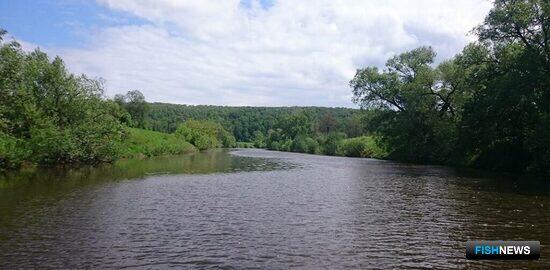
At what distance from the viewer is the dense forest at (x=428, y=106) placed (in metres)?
41.0

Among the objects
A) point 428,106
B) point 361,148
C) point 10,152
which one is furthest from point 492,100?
point 361,148

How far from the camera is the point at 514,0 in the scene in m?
42.4

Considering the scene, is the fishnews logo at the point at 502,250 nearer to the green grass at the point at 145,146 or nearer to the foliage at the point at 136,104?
the green grass at the point at 145,146

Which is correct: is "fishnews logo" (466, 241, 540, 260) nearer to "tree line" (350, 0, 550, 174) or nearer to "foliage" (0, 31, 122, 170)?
"tree line" (350, 0, 550, 174)

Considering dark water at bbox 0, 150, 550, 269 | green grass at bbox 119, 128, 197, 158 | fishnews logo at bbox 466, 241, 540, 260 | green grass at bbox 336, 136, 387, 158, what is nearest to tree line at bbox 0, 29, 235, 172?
green grass at bbox 119, 128, 197, 158

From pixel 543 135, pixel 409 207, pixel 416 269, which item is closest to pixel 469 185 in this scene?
pixel 543 135

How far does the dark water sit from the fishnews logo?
0.31 meters

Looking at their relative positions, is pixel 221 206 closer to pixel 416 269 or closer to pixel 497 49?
pixel 416 269

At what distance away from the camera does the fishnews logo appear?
12836 millimetres

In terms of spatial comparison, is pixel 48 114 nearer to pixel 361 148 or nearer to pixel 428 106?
pixel 428 106

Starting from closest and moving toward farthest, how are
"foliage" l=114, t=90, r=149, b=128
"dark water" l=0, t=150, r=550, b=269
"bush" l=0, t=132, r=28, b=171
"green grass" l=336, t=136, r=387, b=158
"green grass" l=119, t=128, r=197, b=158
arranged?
"dark water" l=0, t=150, r=550, b=269
"bush" l=0, t=132, r=28, b=171
"green grass" l=119, t=128, r=197, b=158
"green grass" l=336, t=136, r=387, b=158
"foliage" l=114, t=90, r=149, b=128

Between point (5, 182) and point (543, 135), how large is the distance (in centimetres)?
4267

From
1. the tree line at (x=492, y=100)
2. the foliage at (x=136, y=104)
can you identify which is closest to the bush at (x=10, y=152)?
the tree line at (x=492, y=100)

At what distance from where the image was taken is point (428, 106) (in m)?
69.9
